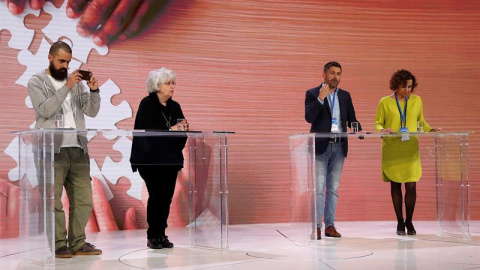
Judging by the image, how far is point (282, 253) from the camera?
Result: 4.41 m

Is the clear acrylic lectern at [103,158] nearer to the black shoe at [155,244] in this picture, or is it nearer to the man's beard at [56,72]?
the black shoe at [155,244]

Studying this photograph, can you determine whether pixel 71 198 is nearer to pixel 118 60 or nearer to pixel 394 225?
pixel 118 60

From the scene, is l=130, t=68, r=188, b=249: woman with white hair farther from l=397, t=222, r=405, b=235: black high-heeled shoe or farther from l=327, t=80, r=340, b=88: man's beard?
l=397, t=222, r=405, b=235: black high-heeled shoe

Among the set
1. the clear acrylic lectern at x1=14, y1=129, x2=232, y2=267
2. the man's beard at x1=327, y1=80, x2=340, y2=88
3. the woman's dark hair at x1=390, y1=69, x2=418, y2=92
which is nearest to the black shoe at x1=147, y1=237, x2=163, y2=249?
the clear acrylic lectern at x1=14, y1=129, x2=232, y2=267

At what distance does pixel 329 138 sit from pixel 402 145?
73 cm

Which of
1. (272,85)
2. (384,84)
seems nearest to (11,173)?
(272,85)

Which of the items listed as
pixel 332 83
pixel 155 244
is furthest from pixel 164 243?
pixel 332 83

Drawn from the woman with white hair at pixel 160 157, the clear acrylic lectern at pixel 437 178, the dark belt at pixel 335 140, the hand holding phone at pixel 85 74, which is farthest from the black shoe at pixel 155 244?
the dark belt at pixel 335 140

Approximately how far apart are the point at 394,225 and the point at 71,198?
3.27m

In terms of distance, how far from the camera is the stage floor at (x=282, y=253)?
387 cm

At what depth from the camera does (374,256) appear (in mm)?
4195

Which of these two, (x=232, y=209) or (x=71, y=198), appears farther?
(x=232, y=209)

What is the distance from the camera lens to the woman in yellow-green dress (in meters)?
5.37

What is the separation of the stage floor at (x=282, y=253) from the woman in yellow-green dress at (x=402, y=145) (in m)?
0.32
